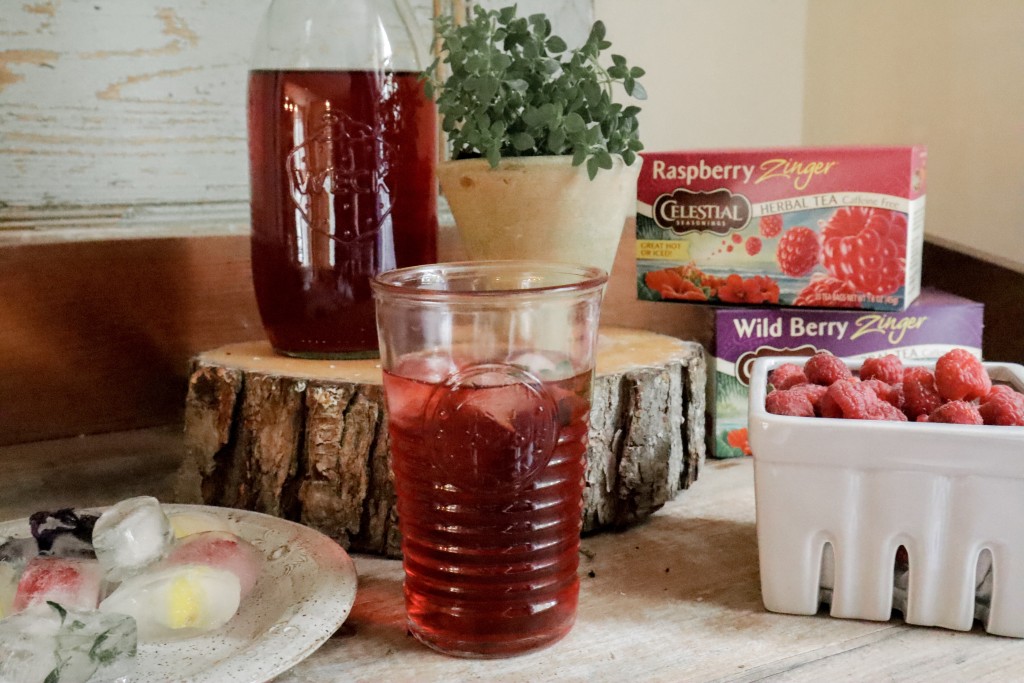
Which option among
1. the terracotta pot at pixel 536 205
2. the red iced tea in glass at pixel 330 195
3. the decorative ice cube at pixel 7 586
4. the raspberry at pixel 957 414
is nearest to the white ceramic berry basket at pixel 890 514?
the raspberry at pixel 957 414

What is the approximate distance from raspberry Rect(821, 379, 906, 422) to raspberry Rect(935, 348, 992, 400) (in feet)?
0.13

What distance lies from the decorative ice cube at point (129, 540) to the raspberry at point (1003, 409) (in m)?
0.53

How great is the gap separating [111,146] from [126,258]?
0.13 meters

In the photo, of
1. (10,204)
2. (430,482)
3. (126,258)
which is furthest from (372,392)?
(10,204)

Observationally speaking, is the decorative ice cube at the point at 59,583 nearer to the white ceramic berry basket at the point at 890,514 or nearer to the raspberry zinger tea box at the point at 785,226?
the white ceramic berry basket at the point at 890,514

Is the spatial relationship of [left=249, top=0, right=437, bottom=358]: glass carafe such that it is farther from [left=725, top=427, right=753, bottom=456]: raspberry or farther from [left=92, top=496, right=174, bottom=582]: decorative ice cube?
[left=725, top=427, right=753, bottom=456]: raspberry

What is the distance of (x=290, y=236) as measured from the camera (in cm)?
81

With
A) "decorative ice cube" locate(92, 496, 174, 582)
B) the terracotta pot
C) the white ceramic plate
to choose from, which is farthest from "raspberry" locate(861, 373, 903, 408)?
"decorative ice cube" locate(92, 496, 174, 582)

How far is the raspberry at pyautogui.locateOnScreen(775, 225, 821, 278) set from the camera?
92cm

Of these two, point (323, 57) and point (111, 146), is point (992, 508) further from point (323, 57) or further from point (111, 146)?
point (111, 146)

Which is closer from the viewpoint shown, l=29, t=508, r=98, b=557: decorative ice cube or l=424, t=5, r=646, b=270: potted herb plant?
l=29, t=508, r=98, b=557: decorative ice cube

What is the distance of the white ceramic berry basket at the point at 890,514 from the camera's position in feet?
1.93

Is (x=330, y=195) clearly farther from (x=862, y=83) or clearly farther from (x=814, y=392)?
(x=862, y=83)

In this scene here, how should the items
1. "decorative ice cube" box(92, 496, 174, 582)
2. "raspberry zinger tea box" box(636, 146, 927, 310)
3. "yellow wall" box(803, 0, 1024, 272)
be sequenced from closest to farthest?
"decorative ice cube" box(92, 496, 174, 582) → "raspberry zinger tea box" box(636, 146, 927, 310) → "yellow wall" box(803, 0, 1024, 272)
